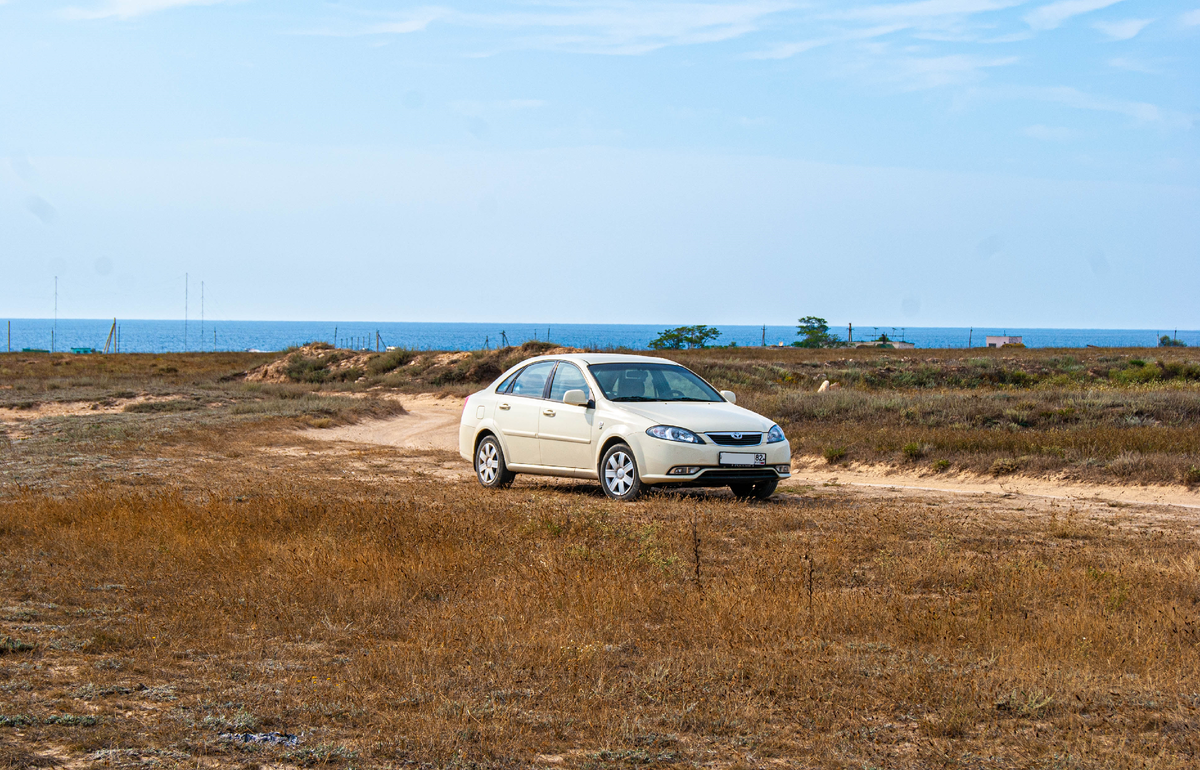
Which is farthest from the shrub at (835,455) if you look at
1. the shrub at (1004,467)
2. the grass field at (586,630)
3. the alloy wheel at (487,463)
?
the alloy wheel at (487,463)

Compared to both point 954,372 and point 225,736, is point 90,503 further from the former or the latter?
point 954,372

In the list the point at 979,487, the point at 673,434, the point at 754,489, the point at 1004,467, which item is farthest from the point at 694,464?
the point at 1004,467

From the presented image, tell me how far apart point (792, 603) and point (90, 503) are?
7.36 metres

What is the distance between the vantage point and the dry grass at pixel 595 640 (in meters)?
4.45

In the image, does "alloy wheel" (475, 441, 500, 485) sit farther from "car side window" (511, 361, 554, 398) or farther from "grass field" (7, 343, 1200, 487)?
"grass field" (7, 343, 1200, 487)

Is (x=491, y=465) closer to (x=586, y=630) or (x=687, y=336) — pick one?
(x=586, y=630)

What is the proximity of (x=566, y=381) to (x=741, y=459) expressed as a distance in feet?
8.28

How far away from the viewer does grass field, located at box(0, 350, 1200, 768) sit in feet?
14.6

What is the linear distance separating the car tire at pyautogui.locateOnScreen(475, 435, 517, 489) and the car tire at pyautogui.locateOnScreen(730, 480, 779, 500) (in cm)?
284

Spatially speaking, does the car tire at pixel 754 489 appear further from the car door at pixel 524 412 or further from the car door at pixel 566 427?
the car door at pixel 524 412

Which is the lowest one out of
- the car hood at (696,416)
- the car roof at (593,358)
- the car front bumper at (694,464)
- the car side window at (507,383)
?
the car front bumper at (694,464)

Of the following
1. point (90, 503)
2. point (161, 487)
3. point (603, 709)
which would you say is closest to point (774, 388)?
point (161, 487)

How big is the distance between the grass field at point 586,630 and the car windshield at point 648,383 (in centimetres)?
133

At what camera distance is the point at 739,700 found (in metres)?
4.88
